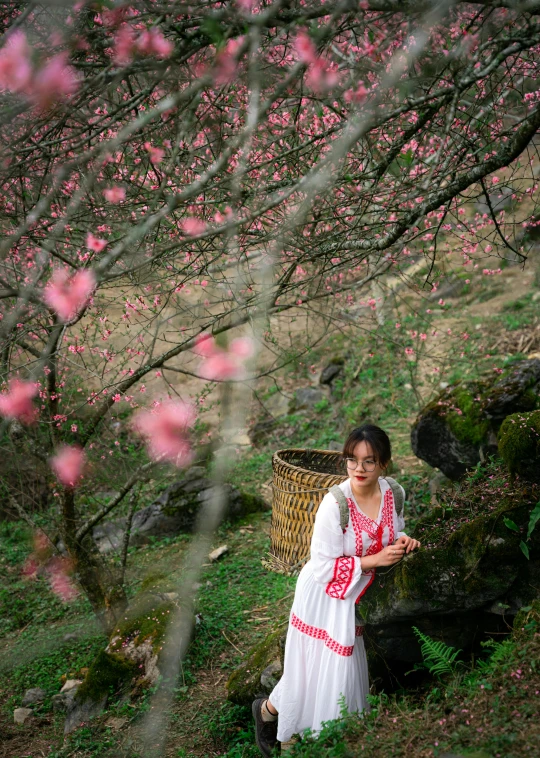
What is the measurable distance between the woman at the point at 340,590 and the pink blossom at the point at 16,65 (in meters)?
2.06

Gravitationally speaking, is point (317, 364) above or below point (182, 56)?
below

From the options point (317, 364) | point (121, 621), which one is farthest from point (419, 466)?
point (317, 364)

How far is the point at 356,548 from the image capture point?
287 centimetres

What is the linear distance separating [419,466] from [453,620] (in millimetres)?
3448

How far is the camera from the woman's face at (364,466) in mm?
2829

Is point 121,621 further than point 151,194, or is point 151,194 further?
point 121,621

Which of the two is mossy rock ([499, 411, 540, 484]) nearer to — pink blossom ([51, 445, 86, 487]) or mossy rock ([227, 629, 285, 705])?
mossy rock ([227, 629, 285, 705])

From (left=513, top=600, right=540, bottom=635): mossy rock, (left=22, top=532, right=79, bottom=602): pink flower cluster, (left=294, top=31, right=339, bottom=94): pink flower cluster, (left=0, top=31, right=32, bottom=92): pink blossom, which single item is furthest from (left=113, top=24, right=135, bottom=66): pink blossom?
(left=22, top=532, right=79, bottom=602): pink flower cluster

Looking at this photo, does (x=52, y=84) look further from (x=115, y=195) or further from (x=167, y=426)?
(x=167, y=426)

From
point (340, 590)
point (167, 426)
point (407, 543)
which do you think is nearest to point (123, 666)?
point (340, 590)

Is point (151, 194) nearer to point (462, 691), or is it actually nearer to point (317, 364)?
point (462, 691)

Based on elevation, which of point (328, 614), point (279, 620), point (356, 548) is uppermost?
point (356, 548)

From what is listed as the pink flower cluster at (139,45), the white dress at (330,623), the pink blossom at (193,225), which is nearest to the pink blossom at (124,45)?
the pink flower cluster at (139,45)

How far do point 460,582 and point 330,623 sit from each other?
0.63 metres
